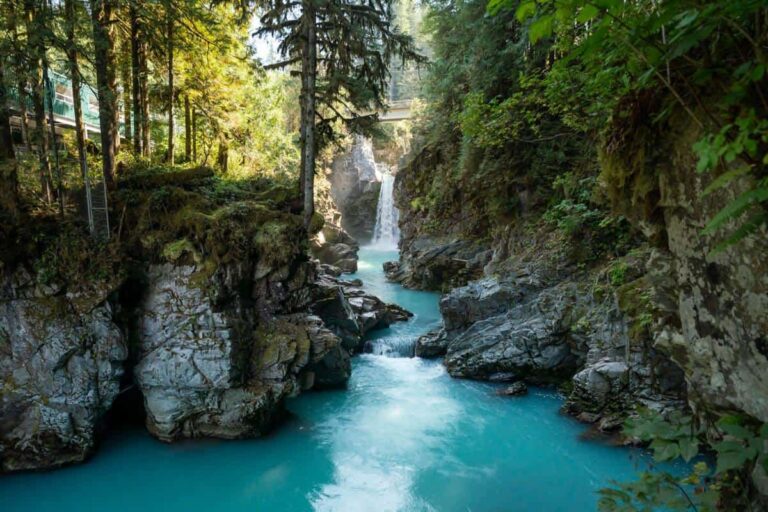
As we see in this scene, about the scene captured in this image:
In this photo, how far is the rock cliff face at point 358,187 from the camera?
39.1 meters

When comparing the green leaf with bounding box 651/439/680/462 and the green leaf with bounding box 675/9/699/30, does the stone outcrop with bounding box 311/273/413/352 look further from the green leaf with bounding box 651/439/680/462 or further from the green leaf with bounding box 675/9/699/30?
the green leaf with bounding box 675/9/699/30

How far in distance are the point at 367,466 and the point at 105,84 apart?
31.7ft

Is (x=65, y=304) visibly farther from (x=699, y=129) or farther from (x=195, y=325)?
(x=699, y=129)

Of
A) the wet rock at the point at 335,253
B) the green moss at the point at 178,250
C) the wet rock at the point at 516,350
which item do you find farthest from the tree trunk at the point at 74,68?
the wet rock at the point at 335,253

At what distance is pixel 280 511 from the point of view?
725 cm

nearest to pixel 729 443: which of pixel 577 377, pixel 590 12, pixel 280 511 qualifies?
pixel 590 12

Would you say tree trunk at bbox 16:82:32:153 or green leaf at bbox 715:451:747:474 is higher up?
tree trunk at bbox 16:82:32:153

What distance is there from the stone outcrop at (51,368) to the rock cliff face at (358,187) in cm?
3136

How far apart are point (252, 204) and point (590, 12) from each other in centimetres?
906

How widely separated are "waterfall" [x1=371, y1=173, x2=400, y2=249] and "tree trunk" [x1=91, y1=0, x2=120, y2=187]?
25698mm

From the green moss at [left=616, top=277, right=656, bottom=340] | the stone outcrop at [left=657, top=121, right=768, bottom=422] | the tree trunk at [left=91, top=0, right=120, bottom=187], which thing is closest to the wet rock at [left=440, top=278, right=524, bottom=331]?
the green moss at [left=616, top=277, right=656, bottom=340]

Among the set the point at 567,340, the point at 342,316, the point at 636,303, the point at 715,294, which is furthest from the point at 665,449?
the point at 342,316

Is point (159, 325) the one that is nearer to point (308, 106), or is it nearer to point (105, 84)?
point (105, 84)

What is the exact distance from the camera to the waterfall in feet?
116
